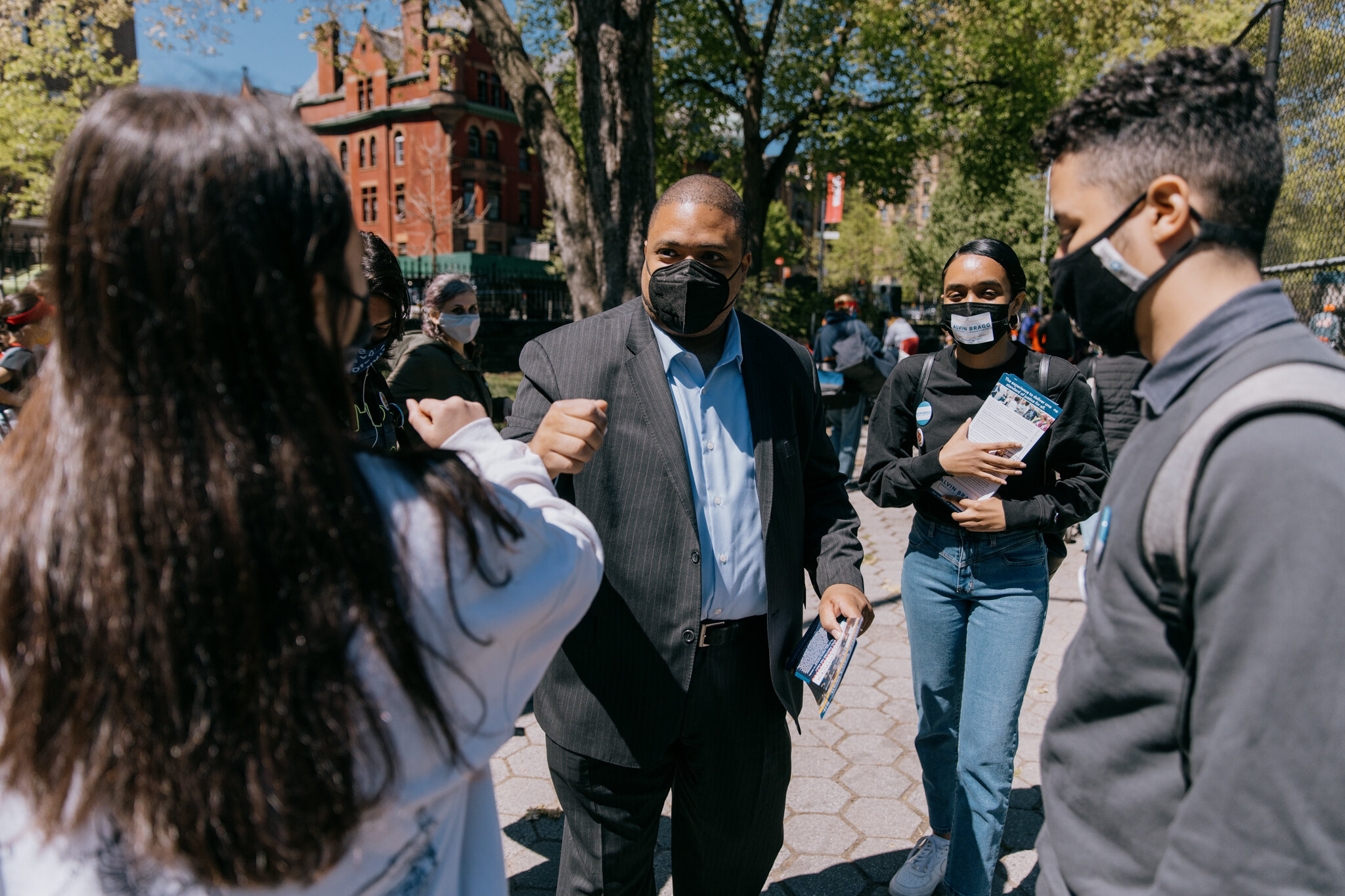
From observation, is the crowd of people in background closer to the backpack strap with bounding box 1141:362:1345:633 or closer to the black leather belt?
the backpack strap with bounding box 1141:362:1345:633

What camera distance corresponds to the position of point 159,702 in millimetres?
891

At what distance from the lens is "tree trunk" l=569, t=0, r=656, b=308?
7.94 meters

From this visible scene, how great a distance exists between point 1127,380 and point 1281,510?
5.01 meters

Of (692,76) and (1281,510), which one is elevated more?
(692,76)

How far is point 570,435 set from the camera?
63.9 inches

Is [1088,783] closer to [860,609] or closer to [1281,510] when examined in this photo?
[1281,510]

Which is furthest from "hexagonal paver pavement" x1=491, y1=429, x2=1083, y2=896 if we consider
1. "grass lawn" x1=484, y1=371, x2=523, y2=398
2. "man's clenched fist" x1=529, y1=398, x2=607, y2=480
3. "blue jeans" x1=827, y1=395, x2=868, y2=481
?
"grass lawn" x1=484, y1=371, x2=523, y2=398

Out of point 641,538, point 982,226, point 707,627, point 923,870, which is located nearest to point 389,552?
point 641,538

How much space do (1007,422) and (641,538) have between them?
4.53 feet

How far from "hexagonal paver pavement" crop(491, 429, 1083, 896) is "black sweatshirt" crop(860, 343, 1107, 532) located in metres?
1.41

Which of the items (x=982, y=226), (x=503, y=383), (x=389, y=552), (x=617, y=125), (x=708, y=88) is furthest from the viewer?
(x=982, y=226)

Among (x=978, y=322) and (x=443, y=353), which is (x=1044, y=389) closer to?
(x=978, y=322)

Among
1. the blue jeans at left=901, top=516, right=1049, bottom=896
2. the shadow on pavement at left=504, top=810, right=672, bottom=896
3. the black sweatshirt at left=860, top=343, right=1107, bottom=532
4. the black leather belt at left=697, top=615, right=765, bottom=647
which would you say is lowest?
the shadow on pavement at left=504, top=810, right=672, bottom=896

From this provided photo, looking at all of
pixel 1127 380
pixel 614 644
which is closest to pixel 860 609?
pixel 614 644
